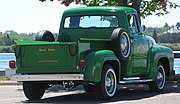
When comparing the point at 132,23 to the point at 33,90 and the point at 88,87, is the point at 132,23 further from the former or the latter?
the point at 33,90

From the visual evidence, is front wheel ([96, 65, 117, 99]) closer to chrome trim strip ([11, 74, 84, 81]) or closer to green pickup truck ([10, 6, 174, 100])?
green pickup truck ([10, 6, 174, 100])

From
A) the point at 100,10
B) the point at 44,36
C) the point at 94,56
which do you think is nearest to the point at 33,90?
the point at 44,36

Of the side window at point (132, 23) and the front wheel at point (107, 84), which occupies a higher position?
the side window at point (132, 23)

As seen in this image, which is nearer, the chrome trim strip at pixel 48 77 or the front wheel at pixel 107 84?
the chrome trim strip at pixel 48 77

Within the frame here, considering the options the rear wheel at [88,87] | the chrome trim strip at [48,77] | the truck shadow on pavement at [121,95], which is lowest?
the truck shadow on pavement at [121,95]

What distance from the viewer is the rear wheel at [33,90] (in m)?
13.0

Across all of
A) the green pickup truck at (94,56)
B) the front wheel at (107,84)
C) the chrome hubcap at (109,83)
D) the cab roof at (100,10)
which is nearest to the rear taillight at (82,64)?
the green pickup truck at (94,56)

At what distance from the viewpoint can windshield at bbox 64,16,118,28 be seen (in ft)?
45.3

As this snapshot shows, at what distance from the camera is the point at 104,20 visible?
13867 mm

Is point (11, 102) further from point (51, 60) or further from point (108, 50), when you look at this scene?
point (108, 50)

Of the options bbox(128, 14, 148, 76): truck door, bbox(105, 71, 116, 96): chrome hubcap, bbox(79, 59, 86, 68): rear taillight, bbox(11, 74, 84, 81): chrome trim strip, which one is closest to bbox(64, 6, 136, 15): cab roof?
bbox(128, 14, 148, 76): truck door

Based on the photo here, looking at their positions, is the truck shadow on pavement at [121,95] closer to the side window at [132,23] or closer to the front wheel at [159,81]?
the front wheel at [159,81]

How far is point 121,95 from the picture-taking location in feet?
46.1

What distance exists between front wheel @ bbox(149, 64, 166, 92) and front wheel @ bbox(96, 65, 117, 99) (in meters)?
2.38
